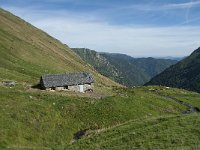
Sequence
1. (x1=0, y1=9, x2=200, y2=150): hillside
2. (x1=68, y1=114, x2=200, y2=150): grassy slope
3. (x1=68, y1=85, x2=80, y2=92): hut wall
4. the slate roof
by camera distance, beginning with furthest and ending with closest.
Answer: (x1=68, y1=85, x2=80, y2=92): hut wall
the slate roof
(x1=0, y1=9, x2=200, y2=150): hillside
(x1=68, y1=114, x2=200, y2=150): grassy slope

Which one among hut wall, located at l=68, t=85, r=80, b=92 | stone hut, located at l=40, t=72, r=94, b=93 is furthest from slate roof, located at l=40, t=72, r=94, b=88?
hut wall, located at l=68, t=85, r=80, b=92

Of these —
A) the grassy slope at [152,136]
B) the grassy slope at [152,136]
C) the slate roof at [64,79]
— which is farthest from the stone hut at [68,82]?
the grassy slope at [152,136]

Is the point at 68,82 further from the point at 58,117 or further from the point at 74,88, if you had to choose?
the point at 58,117

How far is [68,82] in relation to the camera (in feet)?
318

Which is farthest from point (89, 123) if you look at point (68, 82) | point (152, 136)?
point (68, 82)

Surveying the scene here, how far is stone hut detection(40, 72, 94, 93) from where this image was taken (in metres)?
93.1

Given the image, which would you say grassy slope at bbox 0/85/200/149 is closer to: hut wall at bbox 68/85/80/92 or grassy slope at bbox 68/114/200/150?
grassy slope at bbox 68/114/200/150

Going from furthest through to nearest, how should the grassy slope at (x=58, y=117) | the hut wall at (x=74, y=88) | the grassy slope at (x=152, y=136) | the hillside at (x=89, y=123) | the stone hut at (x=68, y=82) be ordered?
the hut wall at (x=74, y=88), the stone hut at (x=68, y=82), the grassy slope at (x=58, y=117), the hillside at (x=89, y=123), the grassy slope at (x=152, y=136)

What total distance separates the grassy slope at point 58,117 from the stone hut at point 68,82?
8255mm

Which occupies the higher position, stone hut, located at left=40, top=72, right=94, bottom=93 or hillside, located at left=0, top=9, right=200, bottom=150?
stone hut, located at left=40, top=72, right=94, bottom=93

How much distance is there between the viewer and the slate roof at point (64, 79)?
92.9m

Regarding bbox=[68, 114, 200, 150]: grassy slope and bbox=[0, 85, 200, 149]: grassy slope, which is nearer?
bbox=[68, 114, 200, 150]: grassy slope

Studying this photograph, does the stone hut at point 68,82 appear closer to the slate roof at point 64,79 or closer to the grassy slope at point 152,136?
the slate roof at point 64,79

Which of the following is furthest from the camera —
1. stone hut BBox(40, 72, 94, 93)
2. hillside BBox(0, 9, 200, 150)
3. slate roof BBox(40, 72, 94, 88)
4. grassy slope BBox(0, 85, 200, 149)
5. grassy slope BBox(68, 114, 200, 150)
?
stone hut BBox(40, 72, 94, 93)
